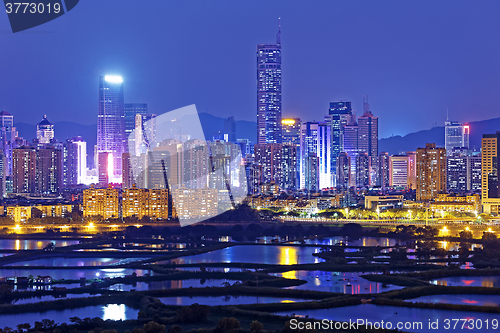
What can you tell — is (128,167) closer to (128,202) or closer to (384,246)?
(128,202)

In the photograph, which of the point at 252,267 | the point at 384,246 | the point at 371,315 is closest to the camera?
the point at 371,315

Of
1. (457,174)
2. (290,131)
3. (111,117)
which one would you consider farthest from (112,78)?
(457,174)

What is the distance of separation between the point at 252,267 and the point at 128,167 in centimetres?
4282

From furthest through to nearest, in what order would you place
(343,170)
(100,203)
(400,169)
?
(400,169), (343,170), (100,203)

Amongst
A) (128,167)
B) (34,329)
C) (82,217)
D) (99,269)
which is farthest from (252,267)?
(128,167)

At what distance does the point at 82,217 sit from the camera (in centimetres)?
3938

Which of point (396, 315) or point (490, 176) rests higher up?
point (490, 176)

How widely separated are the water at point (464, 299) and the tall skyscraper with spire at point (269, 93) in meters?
69.4

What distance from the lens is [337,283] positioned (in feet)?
61.0

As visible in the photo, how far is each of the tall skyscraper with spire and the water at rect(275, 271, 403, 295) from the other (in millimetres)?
65934

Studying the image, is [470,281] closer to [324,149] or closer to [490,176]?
[490,176]

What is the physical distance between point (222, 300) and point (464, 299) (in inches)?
211

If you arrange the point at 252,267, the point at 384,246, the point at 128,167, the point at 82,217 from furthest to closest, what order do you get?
the point at 128,167 → the point at 82,217 → the point at 384,246 → the point at 252,267

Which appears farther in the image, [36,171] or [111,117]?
[111,117]
